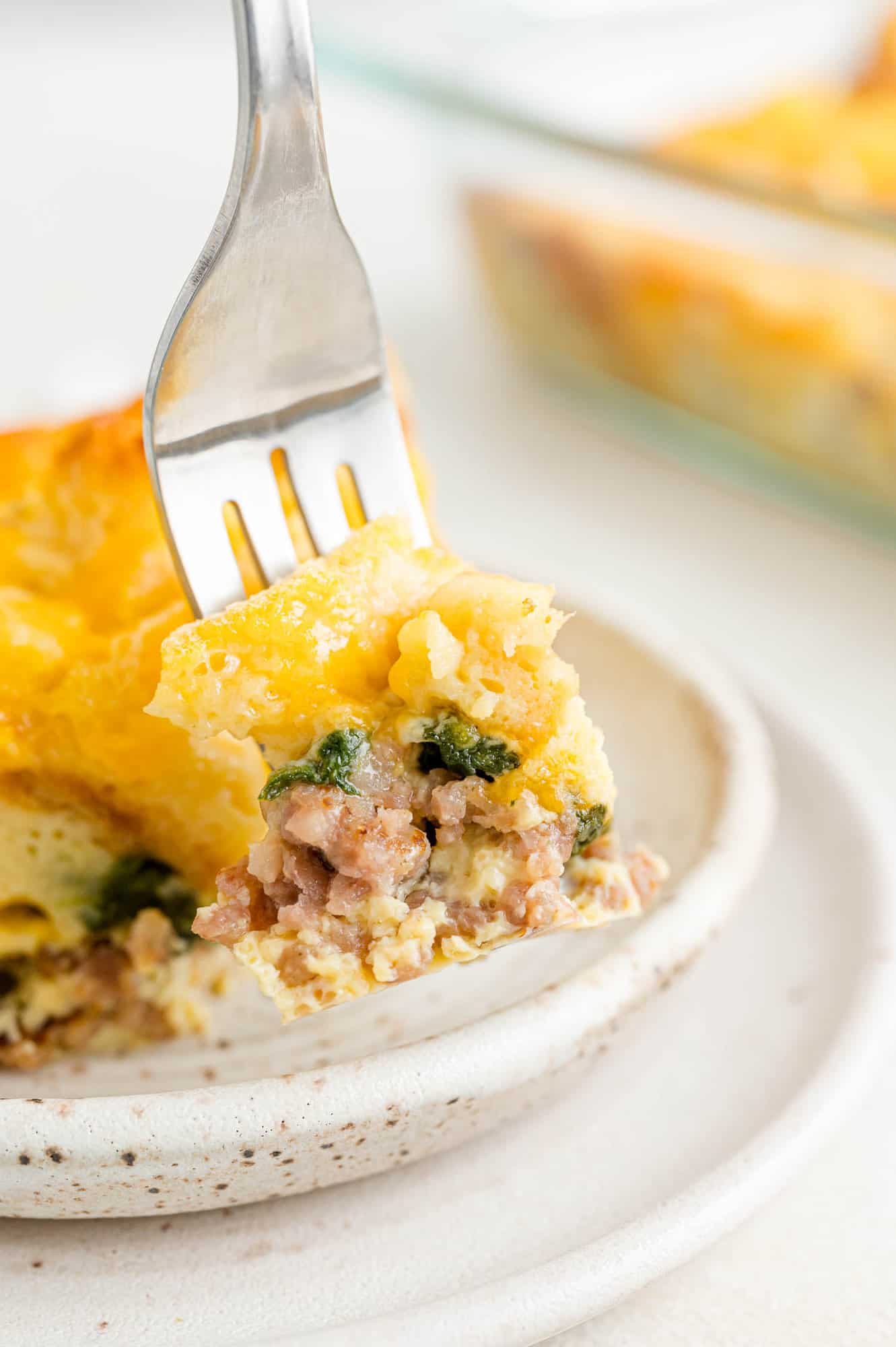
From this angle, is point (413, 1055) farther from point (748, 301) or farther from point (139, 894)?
point (748, 301)

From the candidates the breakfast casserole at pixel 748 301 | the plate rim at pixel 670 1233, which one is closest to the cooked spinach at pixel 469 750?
the plate rim at pixel 670 1233

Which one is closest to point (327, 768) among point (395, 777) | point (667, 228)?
point (395, 777)

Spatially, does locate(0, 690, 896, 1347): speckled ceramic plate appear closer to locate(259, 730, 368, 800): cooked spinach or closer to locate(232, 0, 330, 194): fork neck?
locate(259, 730, 368, 800): cooked spinach

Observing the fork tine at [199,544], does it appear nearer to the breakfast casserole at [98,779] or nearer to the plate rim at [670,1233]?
the breakfast casserole at [98,779]

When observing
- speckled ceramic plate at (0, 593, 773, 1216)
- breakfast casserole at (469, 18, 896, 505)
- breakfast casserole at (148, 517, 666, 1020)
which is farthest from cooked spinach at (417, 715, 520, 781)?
breakfast casserole at (469, 18, 896, 505)

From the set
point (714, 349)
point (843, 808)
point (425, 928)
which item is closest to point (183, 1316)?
point (425, 928)
